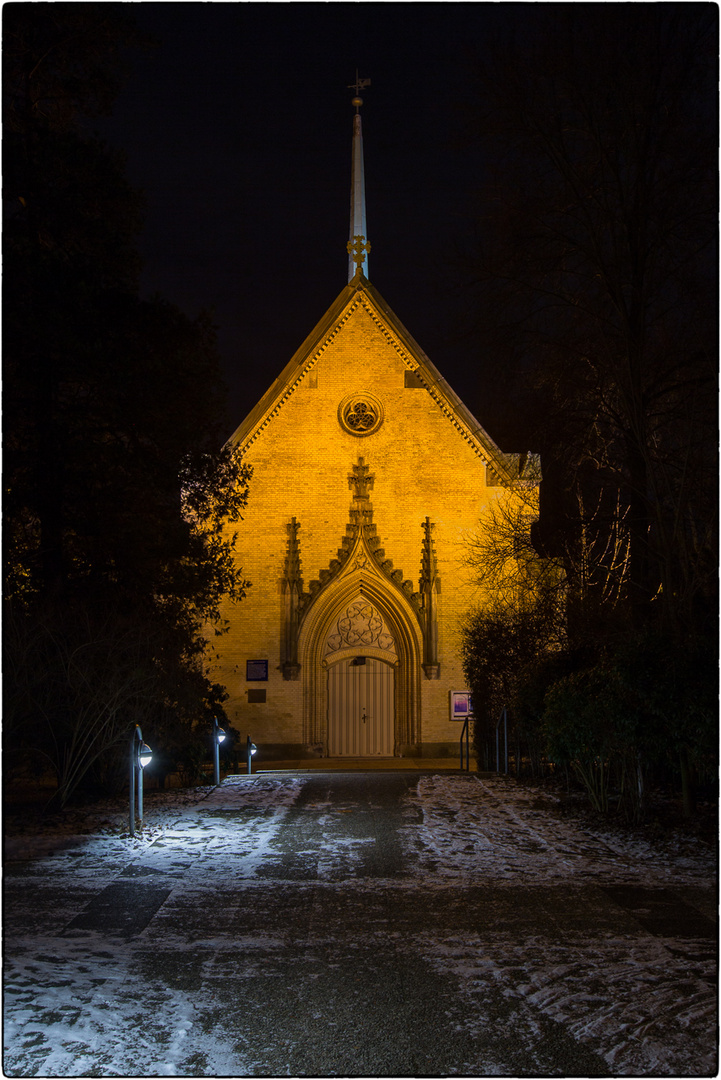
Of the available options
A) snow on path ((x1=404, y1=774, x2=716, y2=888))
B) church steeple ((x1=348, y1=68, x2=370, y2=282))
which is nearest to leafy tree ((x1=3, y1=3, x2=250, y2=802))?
snow on path ((x1=404, y1=774, x2=716, y2=888))

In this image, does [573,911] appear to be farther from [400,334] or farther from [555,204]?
[400,334]

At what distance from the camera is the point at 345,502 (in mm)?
25922

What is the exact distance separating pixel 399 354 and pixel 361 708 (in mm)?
9775

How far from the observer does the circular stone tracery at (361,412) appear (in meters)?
26.2

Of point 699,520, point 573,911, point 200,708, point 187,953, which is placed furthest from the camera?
point 200,708

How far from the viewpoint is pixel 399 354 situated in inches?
1050

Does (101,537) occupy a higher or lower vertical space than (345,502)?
lower

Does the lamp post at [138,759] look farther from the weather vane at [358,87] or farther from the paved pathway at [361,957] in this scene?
the weather vane at [358,87]

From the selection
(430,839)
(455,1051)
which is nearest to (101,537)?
(430,839)

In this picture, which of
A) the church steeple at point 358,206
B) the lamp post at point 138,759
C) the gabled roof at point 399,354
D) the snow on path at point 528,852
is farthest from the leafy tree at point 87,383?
the church steeple at point 358,206

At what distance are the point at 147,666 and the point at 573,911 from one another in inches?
280

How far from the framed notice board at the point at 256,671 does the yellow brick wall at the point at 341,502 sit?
15 cm

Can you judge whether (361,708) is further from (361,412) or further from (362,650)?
(361,412)

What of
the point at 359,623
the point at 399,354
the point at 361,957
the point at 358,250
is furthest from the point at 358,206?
the point at 361,957
